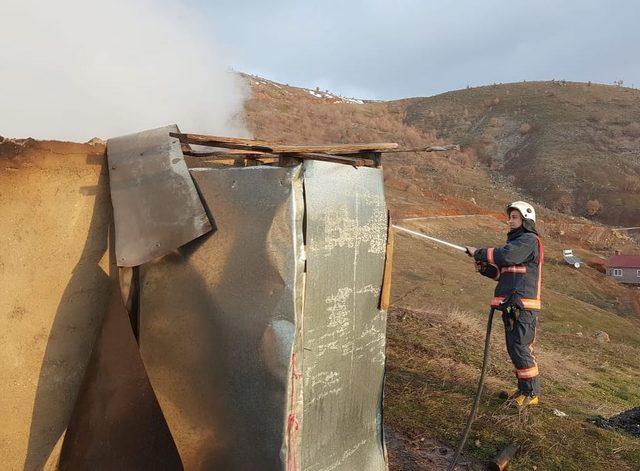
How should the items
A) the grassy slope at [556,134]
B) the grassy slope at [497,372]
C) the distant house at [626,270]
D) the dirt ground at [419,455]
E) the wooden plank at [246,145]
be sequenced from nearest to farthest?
the wooden plank at [246,145]
the dirt ground at [419,455]
the grassy slope at [497,372]
the distant house at [626,270]
the grassy slope at [556,134]

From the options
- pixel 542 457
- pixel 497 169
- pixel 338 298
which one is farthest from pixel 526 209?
pixel 497 169

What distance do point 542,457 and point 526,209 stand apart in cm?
199

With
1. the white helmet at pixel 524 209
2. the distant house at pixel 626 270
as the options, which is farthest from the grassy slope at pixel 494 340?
the white helmet at pixel 524 209

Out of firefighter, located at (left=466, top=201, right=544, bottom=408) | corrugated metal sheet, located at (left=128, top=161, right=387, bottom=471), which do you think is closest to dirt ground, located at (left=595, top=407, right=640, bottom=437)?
firefighter, located at (left=466, top=201, right=544, bottom=408)

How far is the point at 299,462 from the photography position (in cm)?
239

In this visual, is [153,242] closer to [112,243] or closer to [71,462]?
[112,243]

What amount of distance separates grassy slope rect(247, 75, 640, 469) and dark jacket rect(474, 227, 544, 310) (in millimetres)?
1002

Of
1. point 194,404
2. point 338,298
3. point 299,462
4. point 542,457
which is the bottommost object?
point 542,457

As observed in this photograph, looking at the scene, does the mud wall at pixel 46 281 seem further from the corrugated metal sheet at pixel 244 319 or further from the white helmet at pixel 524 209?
the white helmet at pixel 524 209

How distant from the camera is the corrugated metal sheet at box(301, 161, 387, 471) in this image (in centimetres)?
240

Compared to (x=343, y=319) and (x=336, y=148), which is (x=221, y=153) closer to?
(x=336, y=148)

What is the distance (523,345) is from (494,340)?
3351mm

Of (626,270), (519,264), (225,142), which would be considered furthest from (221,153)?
(626,270)

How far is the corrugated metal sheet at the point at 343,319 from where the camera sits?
240 cm
